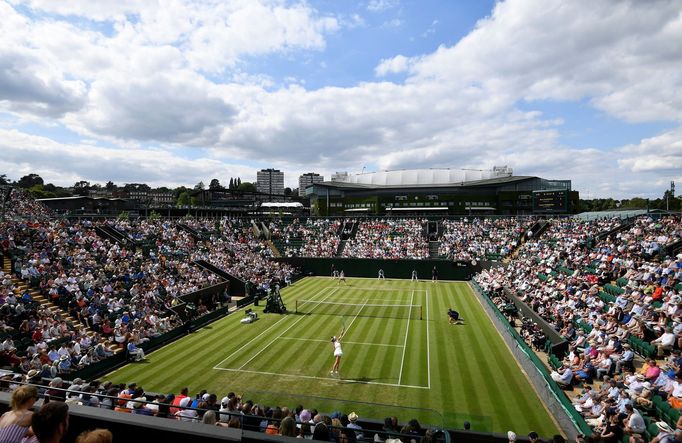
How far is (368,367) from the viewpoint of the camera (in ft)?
59.1

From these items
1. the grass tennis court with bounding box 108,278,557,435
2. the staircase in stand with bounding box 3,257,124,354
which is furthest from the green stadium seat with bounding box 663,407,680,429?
the staircase in stand with bounding box 3,257,124,354

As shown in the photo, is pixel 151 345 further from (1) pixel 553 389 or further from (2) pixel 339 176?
(2) pixel 339 176

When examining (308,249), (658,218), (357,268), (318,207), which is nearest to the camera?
(658,218)

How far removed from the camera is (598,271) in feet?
75.0

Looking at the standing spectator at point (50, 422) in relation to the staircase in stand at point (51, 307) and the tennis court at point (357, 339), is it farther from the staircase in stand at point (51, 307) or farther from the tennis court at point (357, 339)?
the staircase in stand at point (51, 307)

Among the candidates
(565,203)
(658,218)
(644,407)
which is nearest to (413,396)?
(644,407)

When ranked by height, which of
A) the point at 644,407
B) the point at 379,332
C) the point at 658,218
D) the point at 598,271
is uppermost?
the point at 658,218

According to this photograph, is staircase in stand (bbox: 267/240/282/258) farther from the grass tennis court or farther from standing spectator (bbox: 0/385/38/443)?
standing spectator (bbox: 0/385/38/443)

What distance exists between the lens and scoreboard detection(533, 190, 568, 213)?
5816cm

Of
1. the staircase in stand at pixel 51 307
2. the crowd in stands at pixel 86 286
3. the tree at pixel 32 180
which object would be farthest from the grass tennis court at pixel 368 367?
the tree at pixel 32 180

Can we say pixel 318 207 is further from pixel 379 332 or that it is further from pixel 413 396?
pixel 413 396

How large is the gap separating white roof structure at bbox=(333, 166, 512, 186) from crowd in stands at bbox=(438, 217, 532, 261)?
111ft

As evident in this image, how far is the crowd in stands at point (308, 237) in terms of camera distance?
50.1 m

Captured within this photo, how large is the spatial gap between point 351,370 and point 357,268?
2875 cm
